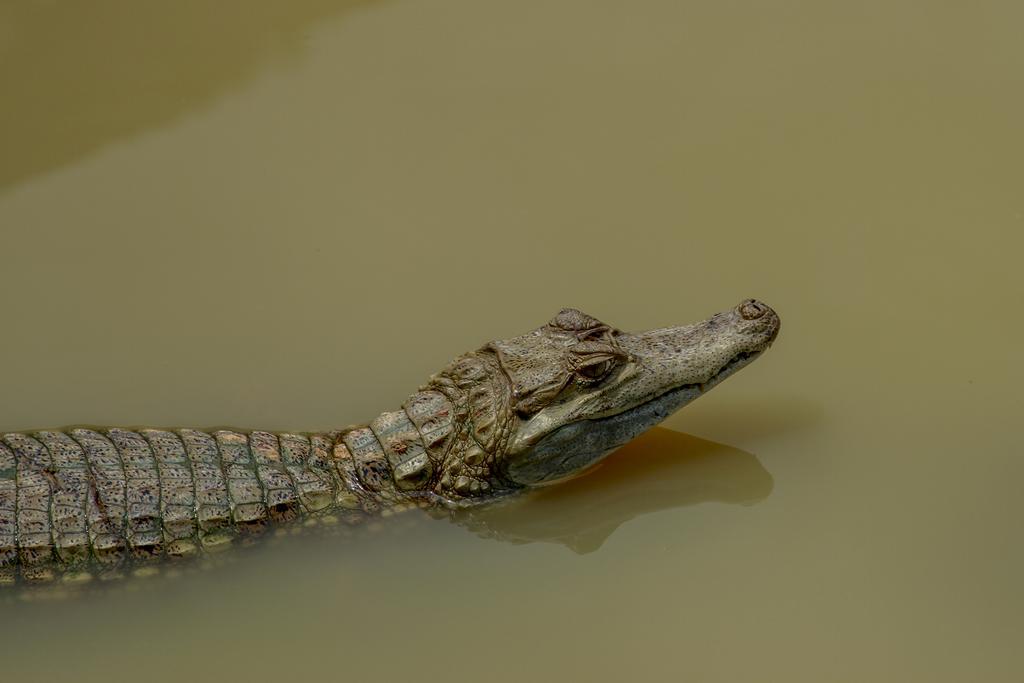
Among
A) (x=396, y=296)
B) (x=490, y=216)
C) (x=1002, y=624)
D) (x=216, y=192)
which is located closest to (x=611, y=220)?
(x=490, y=216)

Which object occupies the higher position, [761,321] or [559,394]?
[761,321]

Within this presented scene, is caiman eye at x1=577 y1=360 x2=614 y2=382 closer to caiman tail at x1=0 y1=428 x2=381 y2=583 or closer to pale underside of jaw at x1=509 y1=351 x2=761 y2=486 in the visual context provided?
pale underside of jaw at x1=509 y1=351 x2=761 y2=486

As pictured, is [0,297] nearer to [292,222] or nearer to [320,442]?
[292,222]

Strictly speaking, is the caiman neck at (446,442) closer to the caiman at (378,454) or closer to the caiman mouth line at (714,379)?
the caiman at (378,454)

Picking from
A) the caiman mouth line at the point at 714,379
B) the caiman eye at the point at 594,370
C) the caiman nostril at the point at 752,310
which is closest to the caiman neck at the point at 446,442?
the caiman eye at the point at 594,370

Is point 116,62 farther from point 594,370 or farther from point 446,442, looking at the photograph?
point 594,370

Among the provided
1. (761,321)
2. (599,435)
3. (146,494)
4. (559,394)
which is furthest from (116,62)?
(761,321)
